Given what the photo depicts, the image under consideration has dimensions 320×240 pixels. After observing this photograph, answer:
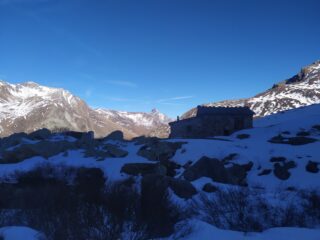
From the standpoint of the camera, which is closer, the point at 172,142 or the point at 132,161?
the point at 132,161

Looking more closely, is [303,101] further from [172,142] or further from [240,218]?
[240,218]

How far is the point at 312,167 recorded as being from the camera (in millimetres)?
31391

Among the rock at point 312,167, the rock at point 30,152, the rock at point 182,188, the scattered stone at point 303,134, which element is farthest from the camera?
the scattered stone at point 303,134

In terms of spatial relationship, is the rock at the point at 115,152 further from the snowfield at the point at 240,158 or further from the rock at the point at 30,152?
the rock at the point at 30,152

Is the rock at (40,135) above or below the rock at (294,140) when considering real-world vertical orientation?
above

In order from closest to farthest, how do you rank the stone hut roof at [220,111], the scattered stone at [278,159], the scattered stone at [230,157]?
the scattered stone at [278,159] → the scattered stone at [230,157] → the stone hut roof at [220,111]

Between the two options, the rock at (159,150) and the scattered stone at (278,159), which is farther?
the rock at (159,150)

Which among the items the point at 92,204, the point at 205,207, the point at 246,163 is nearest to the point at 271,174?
the point at 246,163

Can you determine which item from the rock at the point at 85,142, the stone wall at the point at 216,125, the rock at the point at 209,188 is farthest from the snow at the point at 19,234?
the stone wall at the point at 216,125

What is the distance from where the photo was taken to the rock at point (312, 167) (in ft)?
102

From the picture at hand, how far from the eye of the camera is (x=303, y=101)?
12250cm

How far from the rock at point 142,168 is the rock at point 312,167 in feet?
36.8

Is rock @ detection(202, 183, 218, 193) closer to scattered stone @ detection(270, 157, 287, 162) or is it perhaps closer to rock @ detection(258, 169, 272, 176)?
rock @ detection(258, 169, 272, 176)

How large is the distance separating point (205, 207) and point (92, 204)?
24.0 feet
